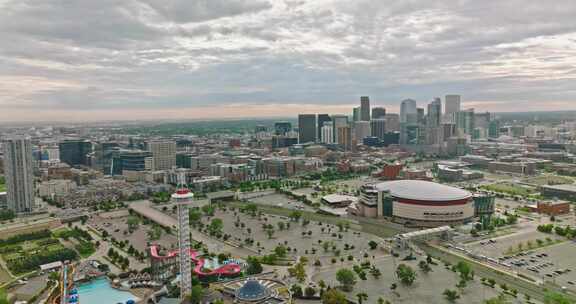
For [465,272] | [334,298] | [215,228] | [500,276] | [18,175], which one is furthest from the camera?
[18,175]

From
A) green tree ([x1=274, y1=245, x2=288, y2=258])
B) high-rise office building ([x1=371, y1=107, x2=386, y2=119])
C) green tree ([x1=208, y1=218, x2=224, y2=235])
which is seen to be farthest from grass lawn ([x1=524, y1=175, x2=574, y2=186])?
high-rise office building ([x1=371, y1=107, x2=386, y2=119])

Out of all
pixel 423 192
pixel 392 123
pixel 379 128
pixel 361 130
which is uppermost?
pixel 392 123

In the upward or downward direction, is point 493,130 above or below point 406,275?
above

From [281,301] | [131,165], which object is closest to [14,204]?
[131,165]

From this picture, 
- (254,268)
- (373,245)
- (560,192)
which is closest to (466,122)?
(560,192)

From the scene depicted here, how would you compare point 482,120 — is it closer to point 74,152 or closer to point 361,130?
point 361,130

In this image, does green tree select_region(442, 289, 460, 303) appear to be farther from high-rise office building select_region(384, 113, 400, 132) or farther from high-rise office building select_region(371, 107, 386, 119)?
high-rise office building select_region(371, 107, 386, 119)
